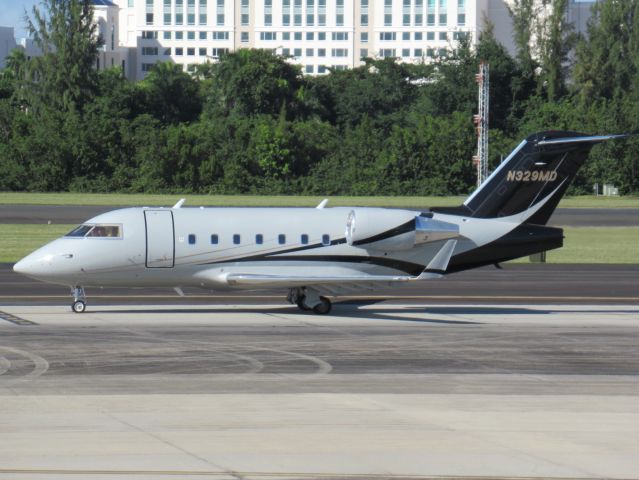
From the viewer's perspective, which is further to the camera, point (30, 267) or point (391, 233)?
point (391, 233)

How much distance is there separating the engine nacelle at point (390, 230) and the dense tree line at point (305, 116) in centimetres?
7079

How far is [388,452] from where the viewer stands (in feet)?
48.6

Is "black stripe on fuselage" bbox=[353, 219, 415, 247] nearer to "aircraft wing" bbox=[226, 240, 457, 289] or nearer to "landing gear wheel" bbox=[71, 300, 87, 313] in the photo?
"aircraft wing" bbox=[226, 240, 457, 289]

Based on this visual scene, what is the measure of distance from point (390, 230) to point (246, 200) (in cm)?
5923

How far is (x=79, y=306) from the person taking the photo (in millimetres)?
29375

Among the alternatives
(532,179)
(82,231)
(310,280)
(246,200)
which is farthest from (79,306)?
(246,200)

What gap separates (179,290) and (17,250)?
56.7 ft

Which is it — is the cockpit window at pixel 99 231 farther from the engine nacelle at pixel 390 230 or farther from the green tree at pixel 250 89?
the green tree at pixel 250 89

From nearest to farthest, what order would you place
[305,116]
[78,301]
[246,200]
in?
1. [78,301]
2. [246,200]
3. [305,116]

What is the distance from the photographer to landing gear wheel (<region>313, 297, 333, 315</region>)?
3016 cm

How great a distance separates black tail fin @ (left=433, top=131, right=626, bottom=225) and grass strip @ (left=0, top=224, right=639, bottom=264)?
57.1 feet

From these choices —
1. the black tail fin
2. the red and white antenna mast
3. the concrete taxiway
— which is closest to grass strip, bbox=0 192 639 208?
the red and white antenna mast

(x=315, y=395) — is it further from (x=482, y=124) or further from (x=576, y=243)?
(x=482, y=124)

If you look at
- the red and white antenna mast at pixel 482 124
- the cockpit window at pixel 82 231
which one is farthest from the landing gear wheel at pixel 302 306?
the red and white antenna mast at pixel 482 124
